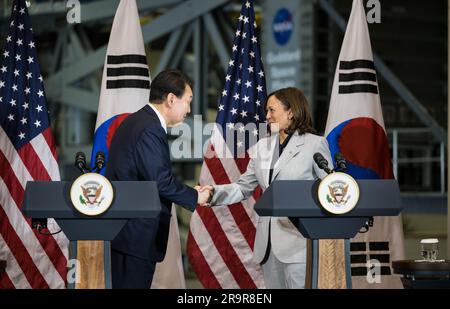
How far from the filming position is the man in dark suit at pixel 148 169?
2.74m

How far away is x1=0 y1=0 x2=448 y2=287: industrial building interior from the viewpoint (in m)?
9.33

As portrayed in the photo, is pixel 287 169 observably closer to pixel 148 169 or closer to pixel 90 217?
pixel 148 169

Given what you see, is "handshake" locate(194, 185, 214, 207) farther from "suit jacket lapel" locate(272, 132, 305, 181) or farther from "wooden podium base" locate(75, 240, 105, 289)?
"wooden podium base" locate(75, 240, 105, 289)

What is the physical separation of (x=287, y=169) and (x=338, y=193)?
772 millimetres

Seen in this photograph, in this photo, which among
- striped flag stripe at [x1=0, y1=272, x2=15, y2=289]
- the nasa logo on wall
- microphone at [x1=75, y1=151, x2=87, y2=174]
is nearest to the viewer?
microphone at [x1=75, y1=151, x2=87, y2=174]

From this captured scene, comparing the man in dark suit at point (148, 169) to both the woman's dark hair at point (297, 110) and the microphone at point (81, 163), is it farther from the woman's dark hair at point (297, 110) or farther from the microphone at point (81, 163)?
the woman's dark hair at point (297, 110)

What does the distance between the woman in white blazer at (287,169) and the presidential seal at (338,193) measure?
723 mm

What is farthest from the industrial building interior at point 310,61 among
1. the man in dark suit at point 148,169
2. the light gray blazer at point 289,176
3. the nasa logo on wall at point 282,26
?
the man in dark suit at point 148,169

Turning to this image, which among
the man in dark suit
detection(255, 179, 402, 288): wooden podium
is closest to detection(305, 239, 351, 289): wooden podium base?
detection(255, 179, 402, 288): wooden podium

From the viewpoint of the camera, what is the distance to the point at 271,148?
11.3ft

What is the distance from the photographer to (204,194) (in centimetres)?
320

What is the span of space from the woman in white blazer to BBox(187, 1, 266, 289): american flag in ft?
3.51

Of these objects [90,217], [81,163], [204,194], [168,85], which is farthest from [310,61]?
[90,217]
